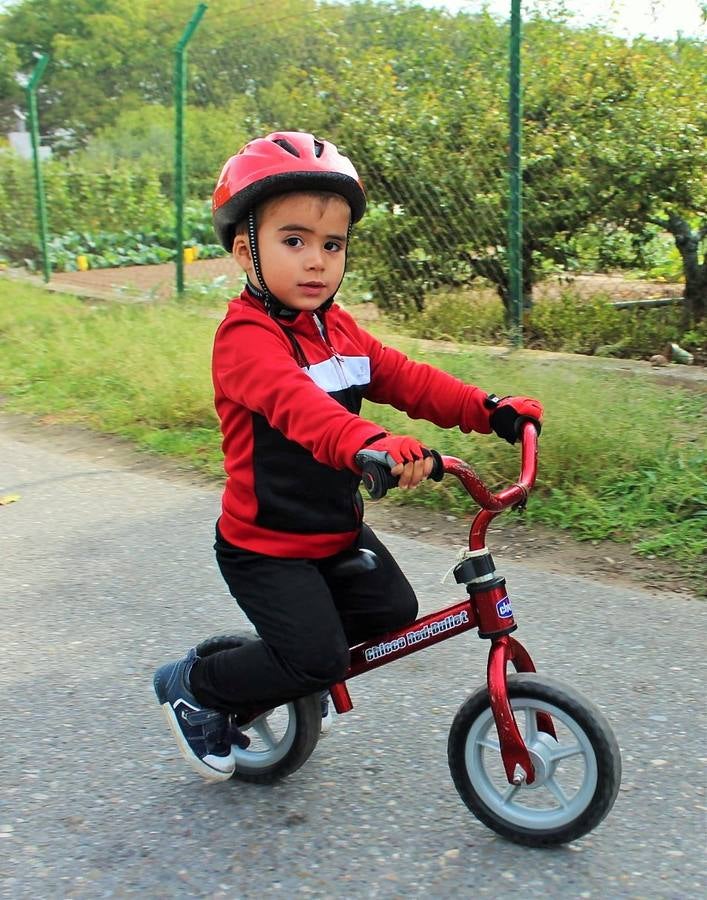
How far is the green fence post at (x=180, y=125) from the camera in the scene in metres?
8.17

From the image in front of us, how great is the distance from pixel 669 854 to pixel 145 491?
3.40 m

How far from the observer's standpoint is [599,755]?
88.5 inches

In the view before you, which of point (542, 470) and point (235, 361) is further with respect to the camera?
point (542, 470)

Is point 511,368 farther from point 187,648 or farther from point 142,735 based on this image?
point 142,735

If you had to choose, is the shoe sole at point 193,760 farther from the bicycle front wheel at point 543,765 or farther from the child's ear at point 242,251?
the child's ear at point 242,251

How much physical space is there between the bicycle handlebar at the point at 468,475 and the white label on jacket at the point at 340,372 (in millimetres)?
389

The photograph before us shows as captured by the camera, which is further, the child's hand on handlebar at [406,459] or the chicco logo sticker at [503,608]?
the chicco logo sticker at [503,608]

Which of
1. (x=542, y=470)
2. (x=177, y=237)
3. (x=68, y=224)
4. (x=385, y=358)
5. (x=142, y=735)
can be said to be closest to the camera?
(x=385, y=358)

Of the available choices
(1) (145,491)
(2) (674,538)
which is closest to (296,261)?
(2) (674,538)

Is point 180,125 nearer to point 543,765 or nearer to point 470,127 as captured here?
point 470,127

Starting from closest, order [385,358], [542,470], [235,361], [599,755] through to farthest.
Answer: [599,755], [235,361], [385,358], [542,470]

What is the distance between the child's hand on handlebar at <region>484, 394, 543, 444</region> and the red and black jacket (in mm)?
54

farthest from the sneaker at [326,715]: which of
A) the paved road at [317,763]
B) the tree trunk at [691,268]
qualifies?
the tree trunk at [691,268]

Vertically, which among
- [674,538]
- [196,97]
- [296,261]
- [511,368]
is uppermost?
[196,97]
